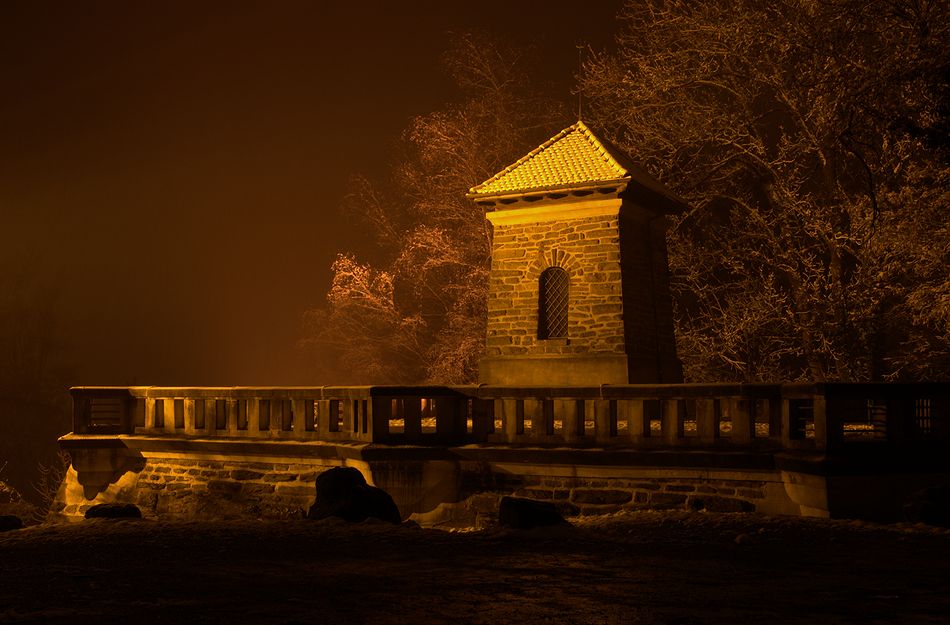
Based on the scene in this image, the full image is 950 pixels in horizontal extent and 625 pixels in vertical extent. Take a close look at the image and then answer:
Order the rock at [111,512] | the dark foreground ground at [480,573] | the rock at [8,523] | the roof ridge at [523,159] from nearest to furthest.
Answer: the dark foreground ground at [480,573], the rock at [8,523], the rock at [111,512], the roof ridge at [523,159]

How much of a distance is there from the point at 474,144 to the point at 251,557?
25.0 metres

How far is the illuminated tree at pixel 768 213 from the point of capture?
2242 centimetres

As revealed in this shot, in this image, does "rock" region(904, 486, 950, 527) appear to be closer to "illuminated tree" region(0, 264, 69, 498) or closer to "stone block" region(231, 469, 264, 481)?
"stone block" region(231, 469, 264, 481)

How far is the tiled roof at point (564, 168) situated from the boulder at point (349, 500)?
9956 mm

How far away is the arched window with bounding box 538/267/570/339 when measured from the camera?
2127cm

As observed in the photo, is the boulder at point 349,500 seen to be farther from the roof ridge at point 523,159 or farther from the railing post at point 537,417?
the roof ridge at point 523,159

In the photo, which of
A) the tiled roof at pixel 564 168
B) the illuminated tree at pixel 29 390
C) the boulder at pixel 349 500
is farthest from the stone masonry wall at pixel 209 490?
the illuminated tree at pixel 29 390

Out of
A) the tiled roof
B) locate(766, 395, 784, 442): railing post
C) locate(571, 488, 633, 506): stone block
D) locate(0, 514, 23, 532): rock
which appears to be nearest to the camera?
locate(0, 514, 23, 532): rock

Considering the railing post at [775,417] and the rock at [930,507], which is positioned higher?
the railing post at [775,417]

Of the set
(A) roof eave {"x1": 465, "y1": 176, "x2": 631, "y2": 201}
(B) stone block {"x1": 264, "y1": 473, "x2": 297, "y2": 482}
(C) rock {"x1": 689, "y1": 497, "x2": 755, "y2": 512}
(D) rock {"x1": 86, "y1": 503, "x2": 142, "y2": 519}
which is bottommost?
(C) rock {"x1": 689, "y1": 497, "x2": 755, "y2": 512}

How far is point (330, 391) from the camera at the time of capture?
15.6 metres

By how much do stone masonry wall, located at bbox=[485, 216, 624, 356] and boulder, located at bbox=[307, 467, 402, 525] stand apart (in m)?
9.14

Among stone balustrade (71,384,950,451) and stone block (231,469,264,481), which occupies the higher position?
stone balustrade (71,384,950,451)

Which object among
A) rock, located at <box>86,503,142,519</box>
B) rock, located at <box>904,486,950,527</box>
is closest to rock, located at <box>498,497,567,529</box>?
rock, located at <box>904,486,950,527</box>
